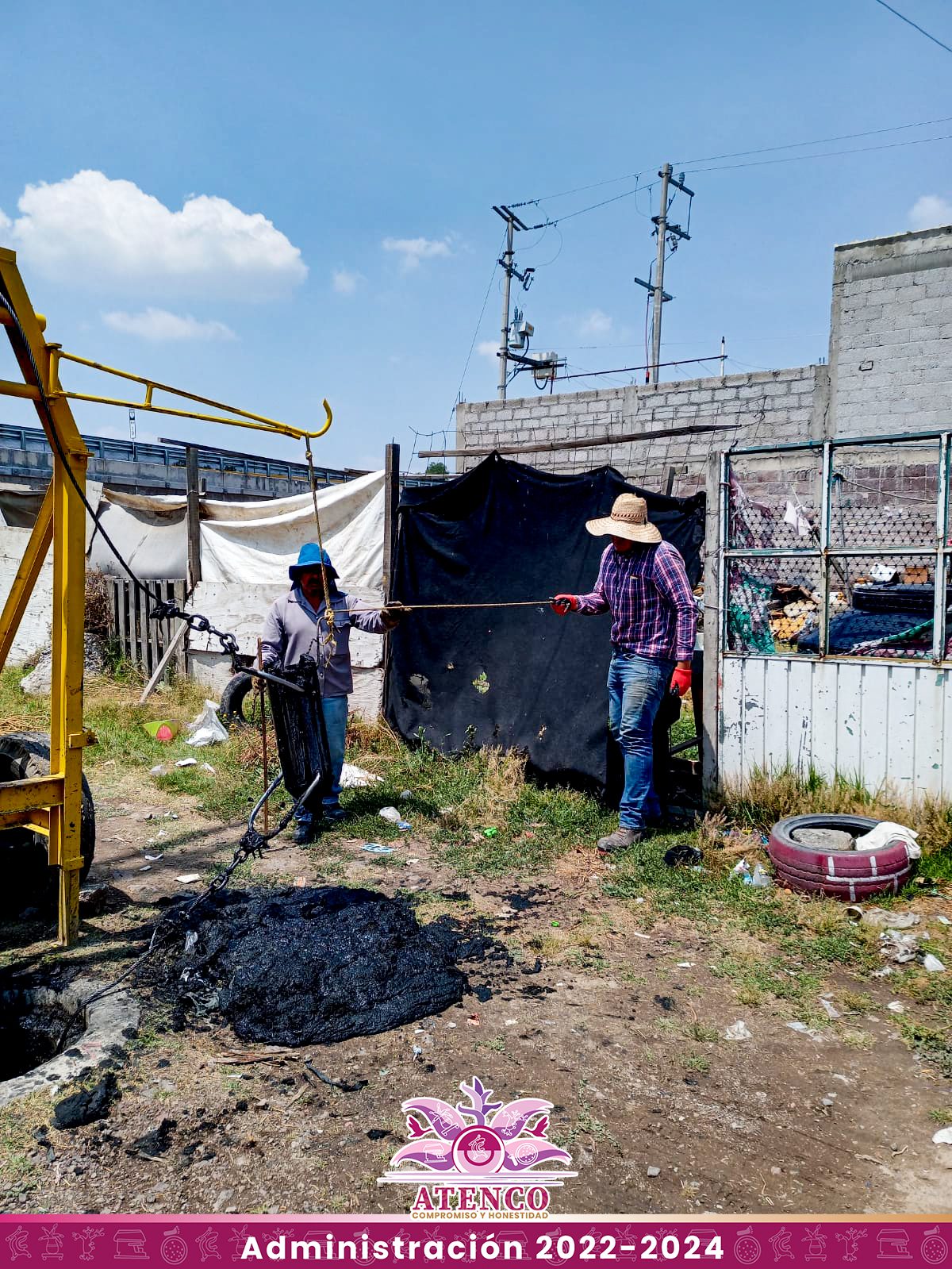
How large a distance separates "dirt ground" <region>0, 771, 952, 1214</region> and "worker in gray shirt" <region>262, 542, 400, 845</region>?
6.54ft

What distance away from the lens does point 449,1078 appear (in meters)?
3.06

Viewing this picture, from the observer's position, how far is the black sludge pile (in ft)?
11.3

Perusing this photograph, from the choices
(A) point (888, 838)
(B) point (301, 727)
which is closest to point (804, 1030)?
(A) point (888, 838)

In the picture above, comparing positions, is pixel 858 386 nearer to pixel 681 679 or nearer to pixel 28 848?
pixel 681 679

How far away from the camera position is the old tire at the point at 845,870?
14.8 ft

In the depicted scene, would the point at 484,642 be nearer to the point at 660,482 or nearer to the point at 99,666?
the point at 660,482

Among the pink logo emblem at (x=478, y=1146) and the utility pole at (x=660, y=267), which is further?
the utility pole at (x=660, y=267)

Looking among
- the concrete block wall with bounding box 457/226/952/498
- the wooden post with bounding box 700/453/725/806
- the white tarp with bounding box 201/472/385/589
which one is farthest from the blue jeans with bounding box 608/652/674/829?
the concrete block wall with bounding box 457/226/952/498

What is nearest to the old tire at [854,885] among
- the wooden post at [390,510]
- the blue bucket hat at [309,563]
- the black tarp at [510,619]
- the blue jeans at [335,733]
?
the black tarp at [510,619]

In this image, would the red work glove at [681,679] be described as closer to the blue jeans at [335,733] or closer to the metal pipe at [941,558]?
the metal pipe at [941,558]

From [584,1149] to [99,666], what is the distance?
9439mm

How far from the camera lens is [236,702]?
28.7ft

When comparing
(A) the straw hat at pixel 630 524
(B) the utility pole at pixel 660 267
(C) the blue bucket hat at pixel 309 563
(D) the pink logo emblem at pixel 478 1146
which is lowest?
(D) the pink logo emblem at pixel 478 1146

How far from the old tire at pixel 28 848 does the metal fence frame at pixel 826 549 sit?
4.08 meters
